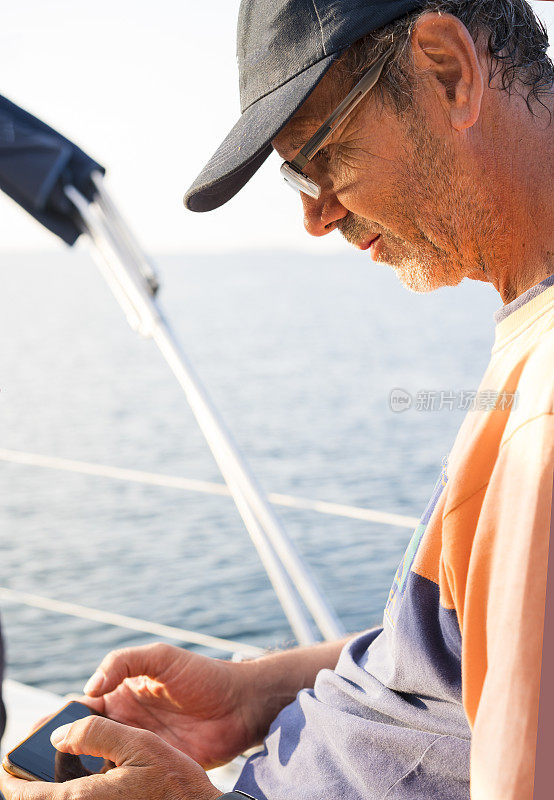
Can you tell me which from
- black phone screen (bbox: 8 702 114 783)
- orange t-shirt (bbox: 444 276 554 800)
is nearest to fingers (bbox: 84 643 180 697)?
black phone screen (bbox: 8 702 114 783)

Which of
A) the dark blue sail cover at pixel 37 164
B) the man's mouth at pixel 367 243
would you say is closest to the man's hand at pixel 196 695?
the man's mouth at pixel 367 243

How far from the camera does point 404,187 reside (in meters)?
0.94

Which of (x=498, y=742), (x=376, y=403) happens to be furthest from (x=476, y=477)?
(x=376, y=403)

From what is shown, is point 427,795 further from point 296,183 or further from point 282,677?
point 296,183

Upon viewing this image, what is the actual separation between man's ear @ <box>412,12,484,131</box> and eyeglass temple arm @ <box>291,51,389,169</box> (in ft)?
0.17

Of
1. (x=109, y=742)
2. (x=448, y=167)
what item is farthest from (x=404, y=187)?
(x=109, y=742)

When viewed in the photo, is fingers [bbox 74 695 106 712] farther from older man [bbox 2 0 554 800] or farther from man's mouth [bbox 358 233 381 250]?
man's mouth [bbox 358 233 381 250]

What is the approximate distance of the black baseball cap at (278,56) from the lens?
0.85 metres

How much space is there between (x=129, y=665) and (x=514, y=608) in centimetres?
85

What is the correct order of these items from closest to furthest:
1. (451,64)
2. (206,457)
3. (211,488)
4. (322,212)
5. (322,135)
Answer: (451,64), (322,135), (322,212), (211,488), (206,457)

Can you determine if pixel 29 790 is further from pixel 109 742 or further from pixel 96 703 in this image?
pixel 96 703

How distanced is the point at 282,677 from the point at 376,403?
17.7 metres

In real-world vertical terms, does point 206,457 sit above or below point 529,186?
below

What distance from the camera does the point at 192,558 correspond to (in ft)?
34.7
